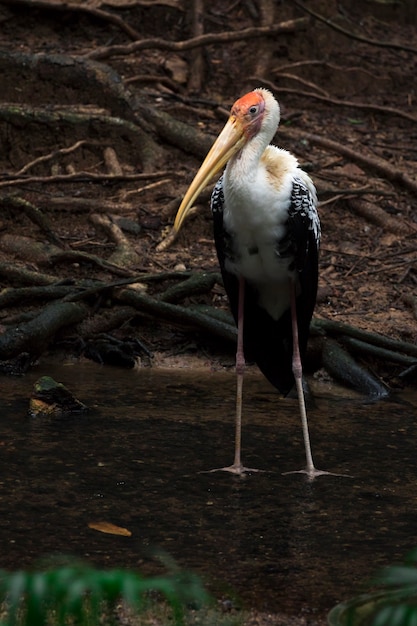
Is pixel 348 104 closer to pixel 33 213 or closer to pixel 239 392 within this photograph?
pixel 33 213

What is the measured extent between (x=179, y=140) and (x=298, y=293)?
168 inches

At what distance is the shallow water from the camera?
3908mm

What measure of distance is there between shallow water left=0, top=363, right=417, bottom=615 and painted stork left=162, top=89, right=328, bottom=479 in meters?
0.28

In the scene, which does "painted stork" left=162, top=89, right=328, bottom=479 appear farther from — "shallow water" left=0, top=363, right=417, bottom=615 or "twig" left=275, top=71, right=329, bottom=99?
"twig" left=275, top=71, right=329, bottom=99

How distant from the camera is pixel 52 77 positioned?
977 centimetres

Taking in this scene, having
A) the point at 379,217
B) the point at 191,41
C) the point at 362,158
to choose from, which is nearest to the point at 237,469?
the point at 379,217

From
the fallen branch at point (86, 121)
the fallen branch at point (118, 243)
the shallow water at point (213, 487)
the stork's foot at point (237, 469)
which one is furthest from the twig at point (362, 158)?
the stork's foot at point (237, 469)

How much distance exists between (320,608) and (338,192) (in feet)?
19.8

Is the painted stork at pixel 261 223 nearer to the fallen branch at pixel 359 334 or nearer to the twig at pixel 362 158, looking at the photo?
the fallen branch at pixel 359 334

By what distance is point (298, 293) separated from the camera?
5.76 meters

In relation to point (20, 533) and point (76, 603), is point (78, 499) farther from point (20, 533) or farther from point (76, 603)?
point (76, 603)

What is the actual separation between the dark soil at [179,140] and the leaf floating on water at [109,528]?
10.2ft

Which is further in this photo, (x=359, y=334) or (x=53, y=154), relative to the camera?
(x=53, y=154)

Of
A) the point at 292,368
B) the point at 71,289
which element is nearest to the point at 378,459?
the point at 292,368
